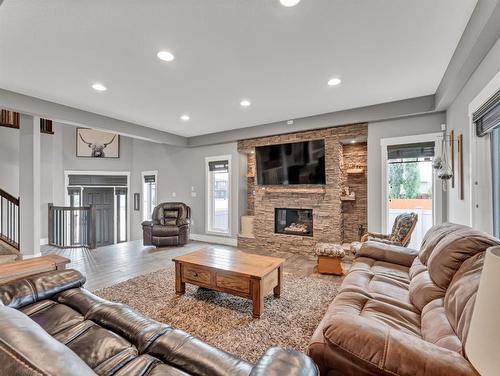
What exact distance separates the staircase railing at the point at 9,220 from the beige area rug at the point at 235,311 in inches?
110

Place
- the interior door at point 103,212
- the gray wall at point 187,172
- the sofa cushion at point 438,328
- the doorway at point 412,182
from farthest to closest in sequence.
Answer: the interior door at point 103,212, the gray wall at point 187,172, the doorway at point 412,182, the sofa cushion at point 438,328

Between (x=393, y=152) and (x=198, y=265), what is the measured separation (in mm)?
3589

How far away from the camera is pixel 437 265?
167 cm

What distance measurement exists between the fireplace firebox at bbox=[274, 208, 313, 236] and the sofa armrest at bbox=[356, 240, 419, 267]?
232 cm

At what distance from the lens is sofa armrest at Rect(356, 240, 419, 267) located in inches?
105

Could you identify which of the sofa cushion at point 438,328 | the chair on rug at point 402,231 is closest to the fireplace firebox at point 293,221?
the chair on rug at point 402,231

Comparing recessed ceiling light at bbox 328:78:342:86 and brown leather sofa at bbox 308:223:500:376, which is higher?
recessed ceiling light at bbox 328:78:342:86

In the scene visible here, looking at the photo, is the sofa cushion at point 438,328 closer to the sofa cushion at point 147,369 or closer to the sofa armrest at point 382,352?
the sofa armrest at point 382,352

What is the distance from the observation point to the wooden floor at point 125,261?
371 centimetres

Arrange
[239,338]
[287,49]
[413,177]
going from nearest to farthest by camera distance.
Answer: [239,338]
[287,49]
[413,177]

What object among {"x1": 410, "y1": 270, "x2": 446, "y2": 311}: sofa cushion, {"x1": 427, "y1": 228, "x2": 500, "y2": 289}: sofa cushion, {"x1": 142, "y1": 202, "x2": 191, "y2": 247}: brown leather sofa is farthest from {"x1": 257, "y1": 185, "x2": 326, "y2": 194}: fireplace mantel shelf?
{"x1": 427, "y1": 228, "x2": 500, "y2": 289}: sofa cushion

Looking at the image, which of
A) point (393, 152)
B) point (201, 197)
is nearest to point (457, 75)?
point (393, 152)

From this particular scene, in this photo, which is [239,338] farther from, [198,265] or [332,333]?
[332,333]

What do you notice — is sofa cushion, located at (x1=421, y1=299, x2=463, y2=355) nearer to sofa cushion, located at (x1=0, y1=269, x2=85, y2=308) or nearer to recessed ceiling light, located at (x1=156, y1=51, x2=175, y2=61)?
sofa cushion, located at (x1=0, y1=269, x2=85, y2=308)
